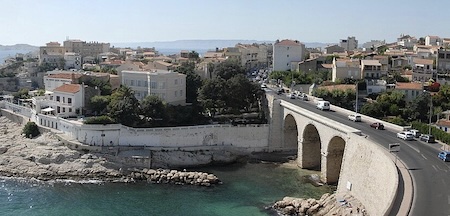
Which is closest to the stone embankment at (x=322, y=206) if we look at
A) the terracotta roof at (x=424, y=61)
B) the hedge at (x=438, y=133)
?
the hedge at (x=438, y=133)

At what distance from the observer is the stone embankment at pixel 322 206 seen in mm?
27225

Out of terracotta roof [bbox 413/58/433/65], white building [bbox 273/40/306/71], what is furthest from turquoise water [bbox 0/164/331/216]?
white building [bbox 273/40/306/71]

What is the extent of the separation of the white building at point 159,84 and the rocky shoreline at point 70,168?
10.1 metres

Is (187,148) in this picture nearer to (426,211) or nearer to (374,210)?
(374,210)

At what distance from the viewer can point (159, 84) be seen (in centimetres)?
4847

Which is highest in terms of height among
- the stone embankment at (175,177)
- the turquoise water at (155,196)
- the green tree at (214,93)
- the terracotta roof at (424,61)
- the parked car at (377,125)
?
the terracotta roof at (424,61)

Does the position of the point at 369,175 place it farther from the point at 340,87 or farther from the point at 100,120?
the point at 340,87

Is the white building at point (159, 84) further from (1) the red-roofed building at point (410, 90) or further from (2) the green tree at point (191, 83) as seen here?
(1) the red-roofed building at point (410, 90)

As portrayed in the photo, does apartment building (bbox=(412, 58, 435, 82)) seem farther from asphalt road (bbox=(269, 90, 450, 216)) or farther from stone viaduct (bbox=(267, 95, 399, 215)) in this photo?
asphalt road (bbox=(269, 90, 450, 216))

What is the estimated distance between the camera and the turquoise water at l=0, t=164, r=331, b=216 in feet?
103

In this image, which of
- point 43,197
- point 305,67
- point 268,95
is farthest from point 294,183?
point 305,67

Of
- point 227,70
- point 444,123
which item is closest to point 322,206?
point 444,123

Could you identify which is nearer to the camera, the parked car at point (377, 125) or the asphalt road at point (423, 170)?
the asphalt road at point (423, 170)

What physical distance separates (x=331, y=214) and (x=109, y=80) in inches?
1344
